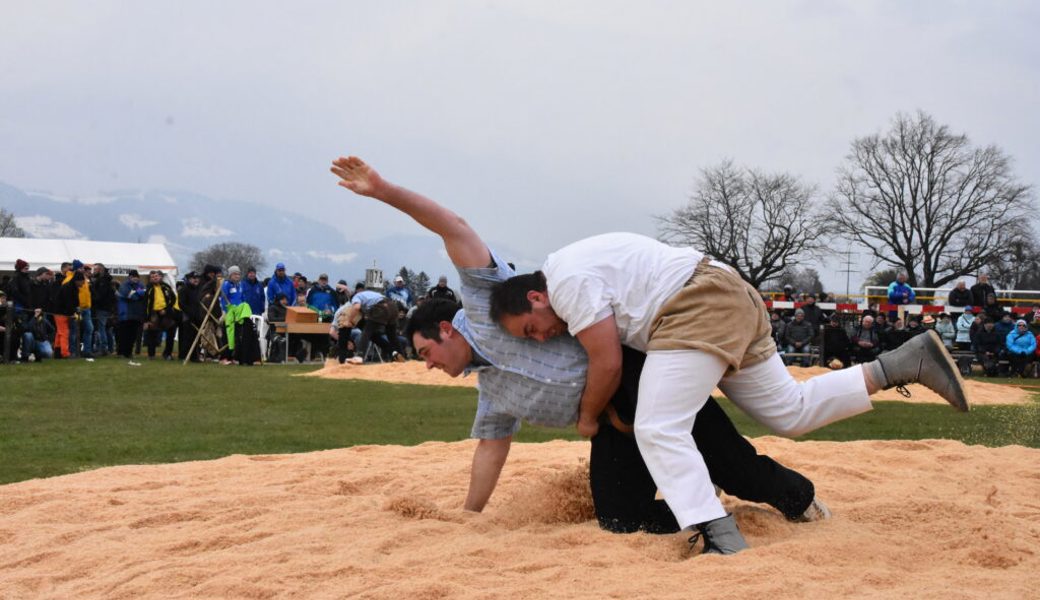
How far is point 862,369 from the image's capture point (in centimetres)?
438

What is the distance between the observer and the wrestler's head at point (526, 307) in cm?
395

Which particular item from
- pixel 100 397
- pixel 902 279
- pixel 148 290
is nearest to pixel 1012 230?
pixel 902 279

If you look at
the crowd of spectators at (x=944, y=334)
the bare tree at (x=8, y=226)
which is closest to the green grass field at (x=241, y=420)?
the crowd of spectators at (x=944, y=334)

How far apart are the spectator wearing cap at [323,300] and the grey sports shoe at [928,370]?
17479 mm

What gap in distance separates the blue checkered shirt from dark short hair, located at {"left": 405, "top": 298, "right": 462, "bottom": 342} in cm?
6

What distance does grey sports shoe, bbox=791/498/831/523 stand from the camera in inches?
174

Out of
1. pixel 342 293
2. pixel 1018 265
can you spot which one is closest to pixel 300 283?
pixel 342 293

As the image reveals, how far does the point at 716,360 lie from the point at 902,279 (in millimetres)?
20594

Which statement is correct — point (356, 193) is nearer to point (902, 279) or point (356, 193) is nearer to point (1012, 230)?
point (902, 279)

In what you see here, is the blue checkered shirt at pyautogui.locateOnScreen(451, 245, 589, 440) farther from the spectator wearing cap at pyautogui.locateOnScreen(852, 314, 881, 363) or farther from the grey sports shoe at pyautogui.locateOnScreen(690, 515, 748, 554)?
the spectator wearing cap at pyautogui.locateOnScreen(852, 314, 881, 363)

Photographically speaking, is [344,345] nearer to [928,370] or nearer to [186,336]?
[186,336]

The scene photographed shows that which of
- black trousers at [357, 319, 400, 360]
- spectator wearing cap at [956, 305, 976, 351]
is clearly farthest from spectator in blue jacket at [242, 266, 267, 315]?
spectator wearing cap at [956, 305, 976, 351]

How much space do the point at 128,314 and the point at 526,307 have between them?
670 inches

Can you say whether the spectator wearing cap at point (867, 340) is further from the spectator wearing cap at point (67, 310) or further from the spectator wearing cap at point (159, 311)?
the spectator wearing cap at point (67, 310)
